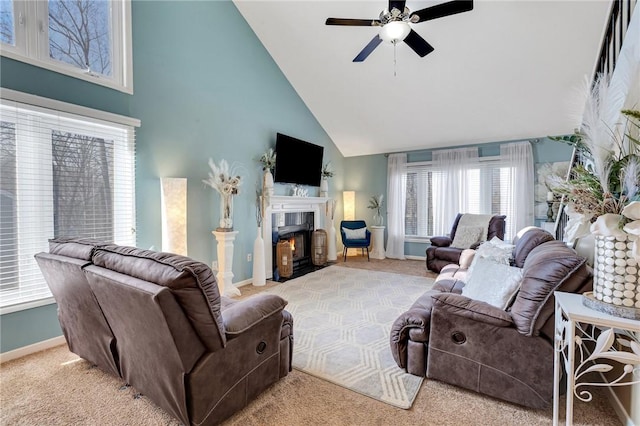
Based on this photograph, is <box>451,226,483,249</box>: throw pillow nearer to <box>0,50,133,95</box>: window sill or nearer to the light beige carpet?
the light beige carpet

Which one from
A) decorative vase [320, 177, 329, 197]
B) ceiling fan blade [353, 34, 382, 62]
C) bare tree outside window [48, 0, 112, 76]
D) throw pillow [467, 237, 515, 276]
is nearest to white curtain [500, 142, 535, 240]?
throw pillow [467, 237, 515, 276]

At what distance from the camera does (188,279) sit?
1206mm

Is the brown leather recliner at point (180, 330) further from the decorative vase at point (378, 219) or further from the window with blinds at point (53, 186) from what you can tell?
the decorative vase at point (378, 219)

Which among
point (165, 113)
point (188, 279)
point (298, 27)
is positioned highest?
point (298, 27)

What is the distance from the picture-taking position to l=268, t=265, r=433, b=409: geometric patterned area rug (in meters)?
1.92

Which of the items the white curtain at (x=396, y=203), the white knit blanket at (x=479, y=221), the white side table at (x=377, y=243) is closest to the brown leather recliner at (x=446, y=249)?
the white knit blanket at (x=479, y=221)

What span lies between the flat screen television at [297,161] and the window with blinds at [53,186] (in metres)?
2.30

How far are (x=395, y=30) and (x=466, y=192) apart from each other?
3.87m

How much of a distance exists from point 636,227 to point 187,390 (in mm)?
2028

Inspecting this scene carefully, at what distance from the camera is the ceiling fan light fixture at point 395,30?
2.66m

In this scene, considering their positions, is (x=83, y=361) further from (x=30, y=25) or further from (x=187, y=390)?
(x=30, y=25)

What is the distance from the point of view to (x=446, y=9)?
246 centimetres

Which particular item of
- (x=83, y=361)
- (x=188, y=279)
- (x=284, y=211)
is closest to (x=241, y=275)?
(x=284, y=211)

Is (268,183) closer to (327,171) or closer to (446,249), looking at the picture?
(327,171)
